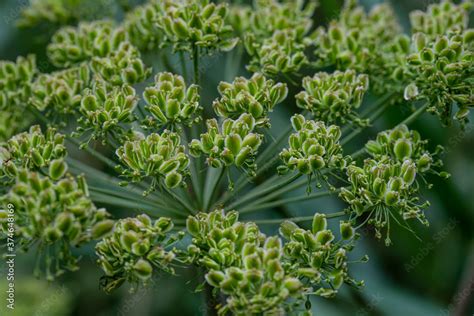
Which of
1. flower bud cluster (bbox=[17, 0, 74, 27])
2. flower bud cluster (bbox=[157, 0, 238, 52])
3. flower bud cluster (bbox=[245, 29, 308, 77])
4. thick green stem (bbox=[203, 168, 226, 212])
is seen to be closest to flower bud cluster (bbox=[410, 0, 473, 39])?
flower bud cluster (bbox=[245, 29, 308, 77])

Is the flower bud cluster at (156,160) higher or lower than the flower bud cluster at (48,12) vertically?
lower

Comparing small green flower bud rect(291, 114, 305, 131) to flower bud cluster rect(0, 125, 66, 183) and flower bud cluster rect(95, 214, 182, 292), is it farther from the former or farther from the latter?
flower bud cluster rect(0, 125, 66, 183)

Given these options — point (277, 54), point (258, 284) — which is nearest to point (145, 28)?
point (277, 54)

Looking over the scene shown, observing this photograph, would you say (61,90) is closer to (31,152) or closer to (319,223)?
(31,152)

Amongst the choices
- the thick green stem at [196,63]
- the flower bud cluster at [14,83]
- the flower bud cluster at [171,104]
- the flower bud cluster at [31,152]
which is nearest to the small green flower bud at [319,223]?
the flower bud cluster at [171,104]

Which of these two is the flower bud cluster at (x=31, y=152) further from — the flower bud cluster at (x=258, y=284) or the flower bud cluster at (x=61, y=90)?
the flower bud cluster at (x=258, y=284)
